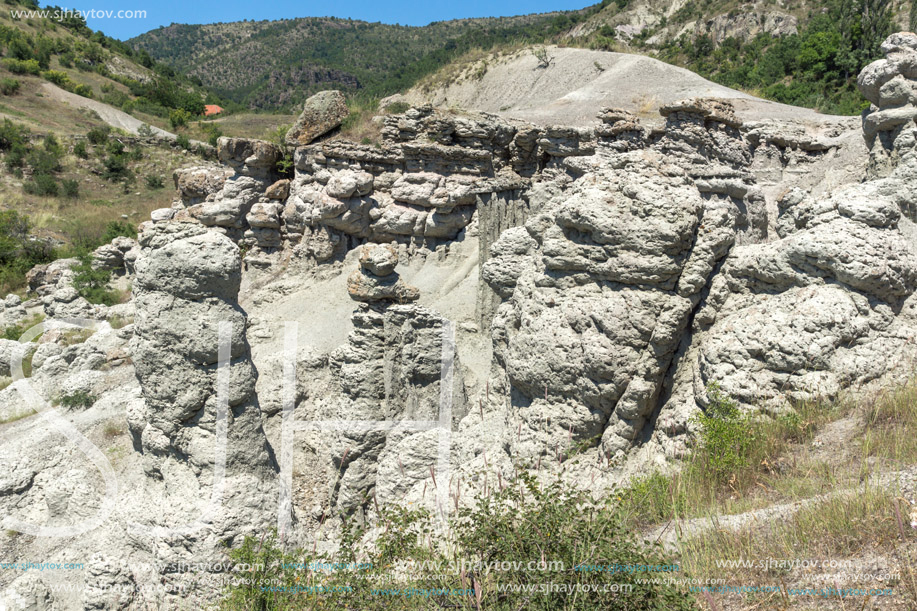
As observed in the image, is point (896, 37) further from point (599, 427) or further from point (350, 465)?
point (350, 465)

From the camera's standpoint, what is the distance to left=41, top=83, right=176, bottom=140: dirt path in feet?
136

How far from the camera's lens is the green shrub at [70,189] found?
30.9 m

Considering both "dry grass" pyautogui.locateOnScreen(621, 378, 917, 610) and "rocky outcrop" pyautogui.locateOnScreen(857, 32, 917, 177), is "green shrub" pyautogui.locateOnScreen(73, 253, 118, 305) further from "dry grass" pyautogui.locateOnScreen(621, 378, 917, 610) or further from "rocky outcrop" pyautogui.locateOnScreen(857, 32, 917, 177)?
"rocky outcrop" pyautogui.locateOnScreen(857, 32, 917, 177)

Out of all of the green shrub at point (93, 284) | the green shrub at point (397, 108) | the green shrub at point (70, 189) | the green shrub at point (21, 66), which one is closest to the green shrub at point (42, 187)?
the green shrub at point (70, 189)

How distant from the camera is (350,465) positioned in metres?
7.79

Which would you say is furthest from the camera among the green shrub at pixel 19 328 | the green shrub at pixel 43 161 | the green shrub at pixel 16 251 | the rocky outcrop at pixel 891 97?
the green shrub at pixel 43 161

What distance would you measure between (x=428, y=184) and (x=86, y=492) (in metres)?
10.4

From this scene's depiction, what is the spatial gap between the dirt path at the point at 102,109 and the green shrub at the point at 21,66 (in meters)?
1.82

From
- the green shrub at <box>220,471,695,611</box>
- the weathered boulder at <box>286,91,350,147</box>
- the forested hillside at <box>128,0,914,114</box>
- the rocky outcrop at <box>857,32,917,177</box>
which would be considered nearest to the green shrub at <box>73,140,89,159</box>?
the forested hillside at <box>128,0,914,114</box>

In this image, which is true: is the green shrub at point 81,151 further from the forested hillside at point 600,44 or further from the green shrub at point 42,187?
the forested hillside at point 600,44

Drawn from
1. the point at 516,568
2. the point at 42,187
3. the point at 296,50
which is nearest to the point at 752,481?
the point at 516,568

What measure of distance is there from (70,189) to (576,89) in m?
28.7

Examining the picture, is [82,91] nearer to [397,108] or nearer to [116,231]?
[116,231]

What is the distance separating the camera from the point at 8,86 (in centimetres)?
4069
